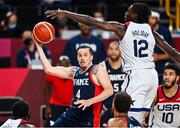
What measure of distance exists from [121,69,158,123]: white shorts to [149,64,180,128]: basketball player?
104 centimetres

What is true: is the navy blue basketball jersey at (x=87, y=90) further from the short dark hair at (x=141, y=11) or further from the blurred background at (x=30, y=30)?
the blurred background at (x=30, y=30)

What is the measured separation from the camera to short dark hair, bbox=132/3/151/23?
37.7 feet

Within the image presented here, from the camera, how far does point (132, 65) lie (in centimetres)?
1157

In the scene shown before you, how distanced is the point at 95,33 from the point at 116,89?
5.05 m

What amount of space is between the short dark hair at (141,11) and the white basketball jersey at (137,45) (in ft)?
0.26

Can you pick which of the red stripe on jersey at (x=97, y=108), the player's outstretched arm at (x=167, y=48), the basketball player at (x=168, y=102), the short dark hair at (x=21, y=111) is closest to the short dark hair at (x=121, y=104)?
the short dark hair at (x=21, y=111)

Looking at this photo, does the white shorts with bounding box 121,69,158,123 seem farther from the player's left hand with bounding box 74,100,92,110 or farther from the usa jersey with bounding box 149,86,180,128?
the usa jersey with bounding box 149,86,180,128

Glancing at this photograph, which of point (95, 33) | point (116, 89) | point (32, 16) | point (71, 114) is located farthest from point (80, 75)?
point (32, 16)

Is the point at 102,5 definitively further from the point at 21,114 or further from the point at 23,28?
the point at 21,114

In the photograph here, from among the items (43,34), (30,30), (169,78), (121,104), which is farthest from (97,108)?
(30,30)

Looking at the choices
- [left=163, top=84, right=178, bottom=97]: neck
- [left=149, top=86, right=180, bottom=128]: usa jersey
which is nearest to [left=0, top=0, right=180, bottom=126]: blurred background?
[left=149, top=86, right=180, bottom=128]: usa jersey

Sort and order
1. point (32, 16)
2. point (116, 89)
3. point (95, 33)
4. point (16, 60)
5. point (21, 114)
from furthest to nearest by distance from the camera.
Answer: point (32, 16) < point (95, 33) < point (16, 60) < point (116, 89) < point (21, 114)

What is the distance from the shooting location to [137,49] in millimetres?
11508

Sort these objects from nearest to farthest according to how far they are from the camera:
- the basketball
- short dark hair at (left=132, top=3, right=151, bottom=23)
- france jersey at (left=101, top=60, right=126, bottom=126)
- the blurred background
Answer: short dark hair at (left=132, top=3, right=151, bottom=23)
the basketball
france jersey at (left=101, top=60, right=126, bottom=126)
the blurred background
